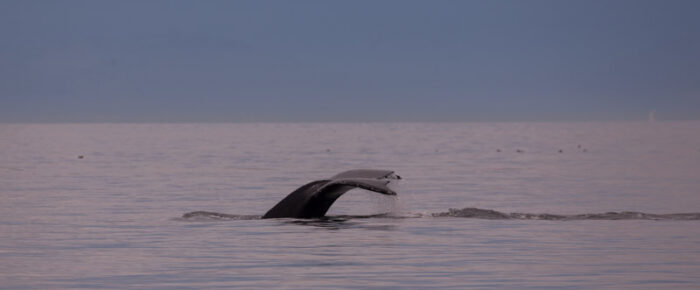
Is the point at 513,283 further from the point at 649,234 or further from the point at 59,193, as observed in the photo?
the point at 59,193

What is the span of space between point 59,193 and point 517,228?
70.1 ft

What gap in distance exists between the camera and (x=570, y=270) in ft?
68.6

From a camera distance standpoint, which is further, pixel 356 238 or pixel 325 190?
pixel 325 190

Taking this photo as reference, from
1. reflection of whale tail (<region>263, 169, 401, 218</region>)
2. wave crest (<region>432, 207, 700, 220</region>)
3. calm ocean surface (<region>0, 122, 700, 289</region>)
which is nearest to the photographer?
calm ocean surface (<region>0, 122, 700, 289</region>)

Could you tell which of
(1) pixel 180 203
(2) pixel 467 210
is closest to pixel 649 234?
(2) pixel 467 210

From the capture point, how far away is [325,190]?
2794cm

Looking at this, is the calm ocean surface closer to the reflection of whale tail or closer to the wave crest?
the wave crest

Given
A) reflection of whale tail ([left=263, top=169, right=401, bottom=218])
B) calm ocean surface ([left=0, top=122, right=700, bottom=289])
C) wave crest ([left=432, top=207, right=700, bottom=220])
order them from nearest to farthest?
calm ocean surface ([left=0, top=122, right=700, bottom=289])
reflection of whale tail ([left=263, top=169, right=401, bottom=218])
wave crest ([left=432, top=207, right=700, bottom=220])

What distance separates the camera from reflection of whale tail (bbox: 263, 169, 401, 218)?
25344mm

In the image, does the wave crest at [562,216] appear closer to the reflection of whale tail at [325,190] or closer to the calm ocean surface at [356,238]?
the calm ocean surface at [356,238]

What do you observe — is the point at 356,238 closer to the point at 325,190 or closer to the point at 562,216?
the point at 325,190

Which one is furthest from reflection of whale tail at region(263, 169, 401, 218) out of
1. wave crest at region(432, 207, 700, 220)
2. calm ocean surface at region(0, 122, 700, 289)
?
wave crest at region(432, 207, 700, 220)

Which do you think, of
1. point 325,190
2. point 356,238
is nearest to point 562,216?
point 325,190

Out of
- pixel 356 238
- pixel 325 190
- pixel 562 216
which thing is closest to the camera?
pixel 356 238
